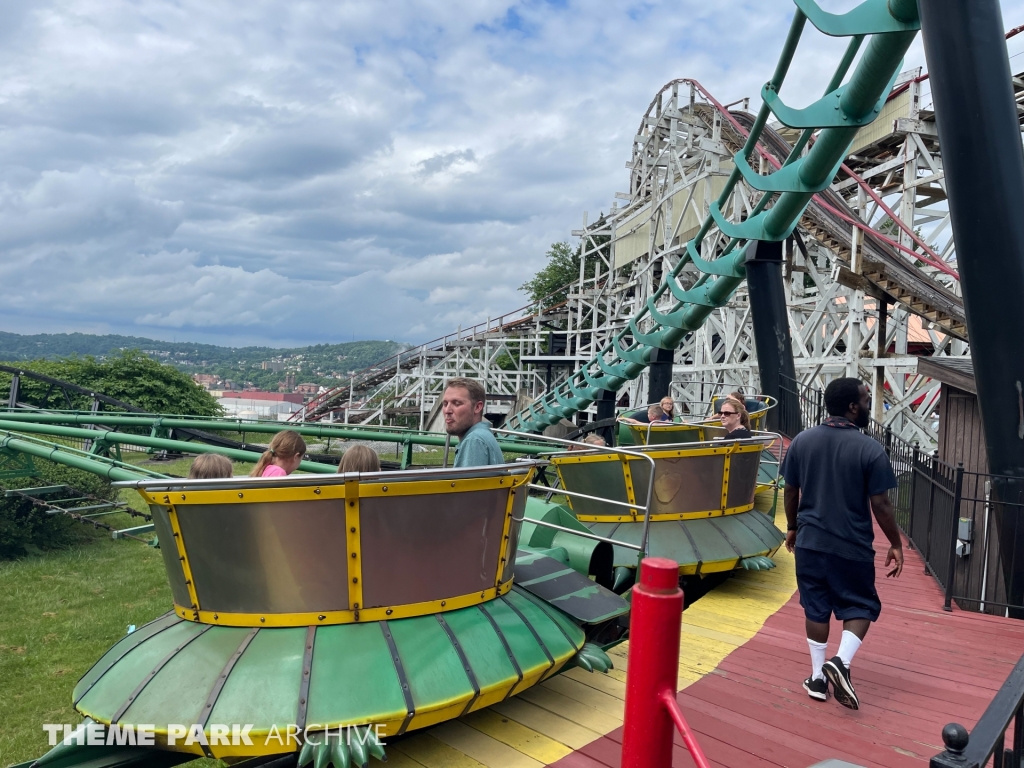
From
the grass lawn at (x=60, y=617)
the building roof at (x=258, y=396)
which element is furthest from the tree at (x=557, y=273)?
the grass lawn at (x=60, y=617)

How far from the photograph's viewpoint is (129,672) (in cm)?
299

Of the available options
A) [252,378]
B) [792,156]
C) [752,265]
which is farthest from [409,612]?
[252,378]

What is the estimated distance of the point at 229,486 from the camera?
9.60 feet

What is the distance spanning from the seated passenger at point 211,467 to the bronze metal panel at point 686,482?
3263mm

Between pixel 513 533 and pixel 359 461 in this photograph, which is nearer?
pixel 359 461

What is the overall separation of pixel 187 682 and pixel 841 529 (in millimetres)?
3115

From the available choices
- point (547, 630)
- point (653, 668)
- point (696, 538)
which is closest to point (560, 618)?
point (547, 630)

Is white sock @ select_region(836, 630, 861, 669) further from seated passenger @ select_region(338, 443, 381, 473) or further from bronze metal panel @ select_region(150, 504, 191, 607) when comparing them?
bronze metal panel @ select_region(150, 504, 191, 607)

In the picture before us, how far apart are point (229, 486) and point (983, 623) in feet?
17.0

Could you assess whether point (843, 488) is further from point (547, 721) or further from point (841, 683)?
point (547, 721)

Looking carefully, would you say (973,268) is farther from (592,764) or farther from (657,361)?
(657,361)

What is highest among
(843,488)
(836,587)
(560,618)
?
(843,488)

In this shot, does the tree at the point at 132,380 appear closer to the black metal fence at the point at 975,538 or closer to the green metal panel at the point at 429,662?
the black metal fence at the point at 975,538

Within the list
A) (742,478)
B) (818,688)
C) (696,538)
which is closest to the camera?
(818,688)
